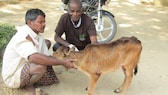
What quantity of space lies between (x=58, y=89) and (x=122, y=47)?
1.26 meters

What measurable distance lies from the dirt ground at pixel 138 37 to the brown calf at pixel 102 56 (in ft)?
2.03

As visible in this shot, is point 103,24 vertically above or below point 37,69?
below

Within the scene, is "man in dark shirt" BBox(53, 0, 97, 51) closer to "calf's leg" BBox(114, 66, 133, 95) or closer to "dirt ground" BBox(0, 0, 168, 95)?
"dirt ground" BBox(0, 0, 168, 95)

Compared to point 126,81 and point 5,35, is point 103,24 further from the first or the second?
point 126,81

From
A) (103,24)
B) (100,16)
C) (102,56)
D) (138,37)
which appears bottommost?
(138,37)

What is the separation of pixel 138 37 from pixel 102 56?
3.35 metres

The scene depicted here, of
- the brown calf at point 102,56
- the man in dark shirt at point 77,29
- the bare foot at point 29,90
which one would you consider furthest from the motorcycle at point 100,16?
the bare foot at point 29,90

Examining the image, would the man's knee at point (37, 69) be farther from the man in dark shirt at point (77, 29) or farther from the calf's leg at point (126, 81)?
the calf's leg at point (126, 81)

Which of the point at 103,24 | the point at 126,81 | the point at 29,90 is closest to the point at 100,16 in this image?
the point at 103,24

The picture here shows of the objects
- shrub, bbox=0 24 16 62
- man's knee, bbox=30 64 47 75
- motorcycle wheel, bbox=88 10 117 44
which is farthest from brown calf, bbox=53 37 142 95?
motorcycle wheel, bbox=88 10 117 44

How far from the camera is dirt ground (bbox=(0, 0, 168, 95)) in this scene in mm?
4918

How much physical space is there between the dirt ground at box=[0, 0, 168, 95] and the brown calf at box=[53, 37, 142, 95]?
0.62 meters

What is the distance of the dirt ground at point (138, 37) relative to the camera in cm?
492

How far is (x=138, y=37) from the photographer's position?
7.49 metres
